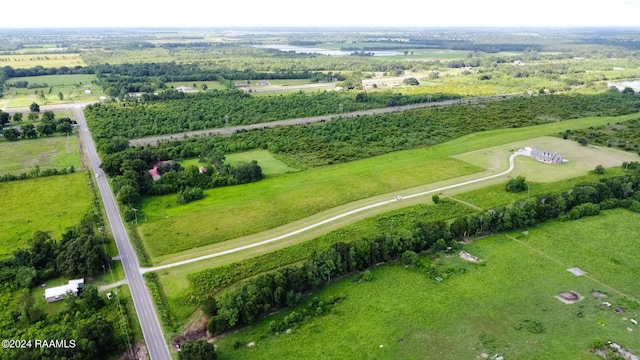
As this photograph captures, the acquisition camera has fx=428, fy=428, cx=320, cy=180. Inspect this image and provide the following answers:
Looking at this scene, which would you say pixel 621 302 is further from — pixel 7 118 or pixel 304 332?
pixel 7 118

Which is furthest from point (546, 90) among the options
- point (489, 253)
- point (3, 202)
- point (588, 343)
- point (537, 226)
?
point (3, 202)

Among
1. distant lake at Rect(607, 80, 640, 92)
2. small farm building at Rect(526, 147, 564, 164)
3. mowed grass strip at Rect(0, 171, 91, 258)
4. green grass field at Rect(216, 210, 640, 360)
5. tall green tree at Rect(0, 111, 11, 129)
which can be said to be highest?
distant lake at Rect(607, 80, 640, 92)

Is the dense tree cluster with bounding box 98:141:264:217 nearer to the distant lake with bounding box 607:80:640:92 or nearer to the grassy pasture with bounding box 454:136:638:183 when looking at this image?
the grassy pasture with bounding box 454:136:638:183

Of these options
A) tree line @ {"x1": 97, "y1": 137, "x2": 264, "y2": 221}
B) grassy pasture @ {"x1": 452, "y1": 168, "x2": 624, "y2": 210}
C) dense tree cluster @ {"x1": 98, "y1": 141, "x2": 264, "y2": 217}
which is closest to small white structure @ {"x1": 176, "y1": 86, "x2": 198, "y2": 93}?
tree line @ {"x1": 97, "y1": 137, "x2": 264, "y2": 221}

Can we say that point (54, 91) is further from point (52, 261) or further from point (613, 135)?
point (613, 135)

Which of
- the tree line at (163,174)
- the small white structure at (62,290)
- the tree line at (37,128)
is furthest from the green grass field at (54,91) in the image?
the small white structure at (62,290)

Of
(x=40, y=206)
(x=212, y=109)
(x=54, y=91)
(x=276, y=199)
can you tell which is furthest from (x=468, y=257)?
(x=54, y=91)
